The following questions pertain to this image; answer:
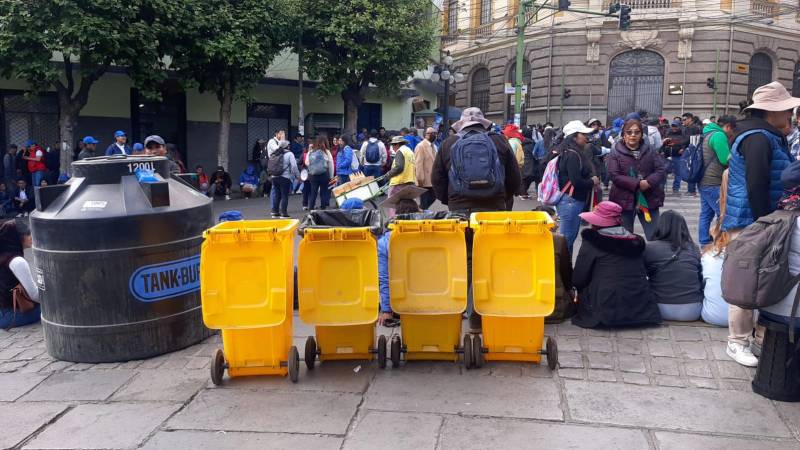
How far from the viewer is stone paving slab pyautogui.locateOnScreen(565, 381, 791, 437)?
3834mm

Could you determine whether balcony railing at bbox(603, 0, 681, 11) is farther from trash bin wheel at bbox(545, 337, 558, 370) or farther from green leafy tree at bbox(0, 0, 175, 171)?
trash bin wheel at bbox(545, 337, 558, 370)

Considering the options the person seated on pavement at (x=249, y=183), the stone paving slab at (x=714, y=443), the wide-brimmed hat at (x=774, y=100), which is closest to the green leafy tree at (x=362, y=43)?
the person seated on pavement at (x=249, y=183)

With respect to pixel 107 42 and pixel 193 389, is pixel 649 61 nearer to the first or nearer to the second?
pixel 107 42

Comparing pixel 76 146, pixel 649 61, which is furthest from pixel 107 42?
pixel 649 61

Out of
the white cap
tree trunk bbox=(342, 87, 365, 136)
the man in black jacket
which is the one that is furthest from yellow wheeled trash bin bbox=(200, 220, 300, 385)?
tree trunk bbox=(342, 87, 365, 136)

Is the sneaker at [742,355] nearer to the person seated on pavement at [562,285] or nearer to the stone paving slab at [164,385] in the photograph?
the person seated on pavement at [562,285]

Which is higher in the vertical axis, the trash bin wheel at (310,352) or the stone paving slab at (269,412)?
the trash bin wheel at (310,352)

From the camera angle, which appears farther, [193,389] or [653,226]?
[653,226]

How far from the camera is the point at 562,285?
220 inches

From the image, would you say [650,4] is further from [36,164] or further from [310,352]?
[310,352]

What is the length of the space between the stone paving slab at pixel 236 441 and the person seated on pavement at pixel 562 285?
255 cm

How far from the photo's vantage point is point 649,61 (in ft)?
102

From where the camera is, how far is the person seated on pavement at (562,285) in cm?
544

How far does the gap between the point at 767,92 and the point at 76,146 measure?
16.7m
